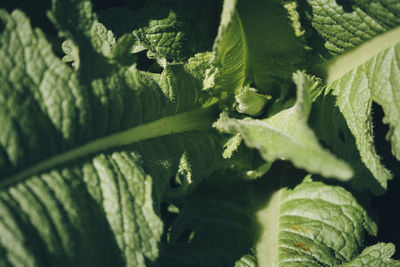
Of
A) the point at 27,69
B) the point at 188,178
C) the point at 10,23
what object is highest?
the point at 10,23

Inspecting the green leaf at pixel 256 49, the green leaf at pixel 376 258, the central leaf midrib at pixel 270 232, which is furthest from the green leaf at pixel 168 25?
the green leaf at pixel 376 258

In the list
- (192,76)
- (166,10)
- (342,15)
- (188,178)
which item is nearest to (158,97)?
(192,76)

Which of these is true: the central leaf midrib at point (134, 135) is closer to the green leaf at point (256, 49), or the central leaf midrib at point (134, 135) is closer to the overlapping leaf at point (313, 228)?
the green leaf at point (256, 49)

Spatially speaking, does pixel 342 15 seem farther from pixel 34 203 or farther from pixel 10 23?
pixel 34 203

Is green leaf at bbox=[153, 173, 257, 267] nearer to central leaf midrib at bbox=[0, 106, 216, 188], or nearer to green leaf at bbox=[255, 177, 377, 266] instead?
green leaf at bbox=[255, 177, 377, 266]

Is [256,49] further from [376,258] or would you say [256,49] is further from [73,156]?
[376,258]

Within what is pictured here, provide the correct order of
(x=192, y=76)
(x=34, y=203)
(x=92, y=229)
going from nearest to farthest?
1. (x=34, y=203)
2. (x=92, y=229)
3. (x=192, y=76)

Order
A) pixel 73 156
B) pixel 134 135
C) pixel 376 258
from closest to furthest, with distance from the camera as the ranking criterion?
1. pixel 73 156
2. pixel 134 135
3. pixel 376 258

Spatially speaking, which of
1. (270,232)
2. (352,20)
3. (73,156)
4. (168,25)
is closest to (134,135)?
(73,156)
